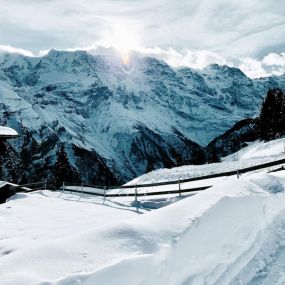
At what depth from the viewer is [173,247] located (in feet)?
29.4

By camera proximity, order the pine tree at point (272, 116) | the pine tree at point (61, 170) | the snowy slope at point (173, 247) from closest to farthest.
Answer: the snowy slope at point (173, 247) < the pine tree at point (61, 170) < the pine tree at point (272, 116)

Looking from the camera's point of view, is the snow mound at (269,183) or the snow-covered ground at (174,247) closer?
the snow-covered ground at (174,247)

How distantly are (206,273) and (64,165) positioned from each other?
59951 millimetres

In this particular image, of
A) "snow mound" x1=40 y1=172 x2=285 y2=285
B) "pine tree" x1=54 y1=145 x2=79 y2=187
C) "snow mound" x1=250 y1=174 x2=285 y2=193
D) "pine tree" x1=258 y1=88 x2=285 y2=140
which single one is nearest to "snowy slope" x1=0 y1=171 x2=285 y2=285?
"snow mound" x1=40 y1=172 x2=285 y2=285

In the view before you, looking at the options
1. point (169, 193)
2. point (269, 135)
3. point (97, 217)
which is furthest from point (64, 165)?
point (97, 217)

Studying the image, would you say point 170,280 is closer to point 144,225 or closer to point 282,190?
point 144,225

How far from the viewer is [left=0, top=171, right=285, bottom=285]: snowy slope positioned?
762cm

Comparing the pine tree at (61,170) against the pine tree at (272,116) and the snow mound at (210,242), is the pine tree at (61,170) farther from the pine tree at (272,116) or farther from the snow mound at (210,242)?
the snow mound at (210,242)

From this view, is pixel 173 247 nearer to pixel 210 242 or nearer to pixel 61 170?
pixel 210 242

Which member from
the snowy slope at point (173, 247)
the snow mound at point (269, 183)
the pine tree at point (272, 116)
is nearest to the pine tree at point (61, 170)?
the pine tree at point (272, 116)

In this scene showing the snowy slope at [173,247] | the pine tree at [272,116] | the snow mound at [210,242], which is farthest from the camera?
the pine tree at [272,116]

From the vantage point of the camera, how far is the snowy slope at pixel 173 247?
7.62 meters

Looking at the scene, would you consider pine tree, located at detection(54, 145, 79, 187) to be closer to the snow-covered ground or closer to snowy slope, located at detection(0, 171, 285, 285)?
the snow-covered ground

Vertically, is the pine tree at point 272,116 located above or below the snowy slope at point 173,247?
above
